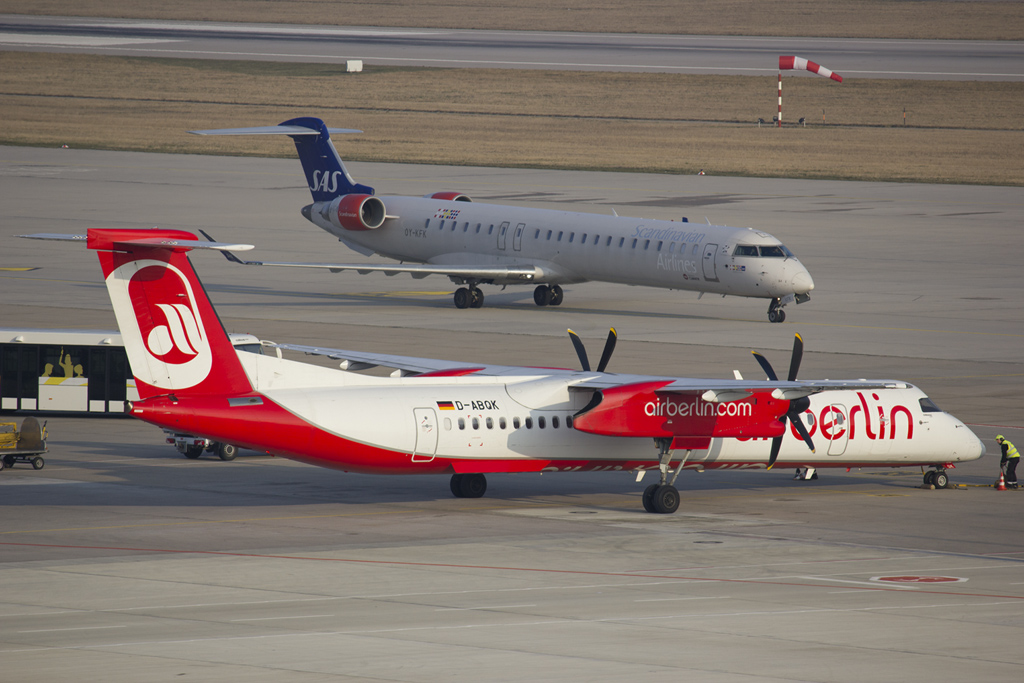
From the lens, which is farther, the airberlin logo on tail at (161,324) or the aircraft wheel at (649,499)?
the aircraft wheel at (649,499)

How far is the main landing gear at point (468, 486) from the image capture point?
30.4m

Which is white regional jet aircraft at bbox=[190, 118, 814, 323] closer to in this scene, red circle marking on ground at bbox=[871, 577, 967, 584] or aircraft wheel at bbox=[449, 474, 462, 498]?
aircraft wheel at bbox=[449, 474, 462, 498]

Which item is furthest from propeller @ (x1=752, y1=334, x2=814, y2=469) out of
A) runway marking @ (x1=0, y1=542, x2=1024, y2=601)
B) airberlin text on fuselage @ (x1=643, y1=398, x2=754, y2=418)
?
runway marking @ (x1=0, y1=542, x2=1024, y2=601)

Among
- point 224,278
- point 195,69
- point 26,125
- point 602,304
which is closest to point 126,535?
point 602,304

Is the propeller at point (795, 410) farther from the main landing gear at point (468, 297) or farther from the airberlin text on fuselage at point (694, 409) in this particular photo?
the main landing gear at point (468, 297)

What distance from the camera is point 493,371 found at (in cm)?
3136

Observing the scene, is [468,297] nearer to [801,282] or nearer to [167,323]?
[801,282]

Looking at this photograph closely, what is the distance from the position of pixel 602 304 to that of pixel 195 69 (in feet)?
309

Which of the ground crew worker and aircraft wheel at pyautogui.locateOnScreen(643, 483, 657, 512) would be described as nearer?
aircraft wheel at pyautogui.locateOnScreen(643, 483, 657, 512)

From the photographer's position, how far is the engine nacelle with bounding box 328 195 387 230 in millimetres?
58219

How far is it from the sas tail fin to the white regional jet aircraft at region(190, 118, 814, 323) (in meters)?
0.04

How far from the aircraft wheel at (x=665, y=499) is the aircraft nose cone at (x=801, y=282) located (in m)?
23.6

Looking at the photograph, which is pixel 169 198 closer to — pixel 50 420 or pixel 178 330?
pixel 50 420

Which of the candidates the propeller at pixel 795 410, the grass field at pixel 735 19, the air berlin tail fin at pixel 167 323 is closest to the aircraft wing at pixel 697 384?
the propeller at pixel 795 410
